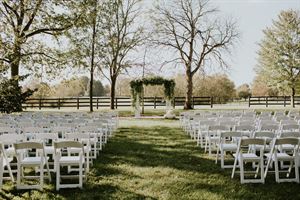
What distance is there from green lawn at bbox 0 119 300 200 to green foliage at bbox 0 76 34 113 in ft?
45.1

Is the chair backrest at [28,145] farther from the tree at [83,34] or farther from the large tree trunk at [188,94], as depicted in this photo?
the large tree trunk at [188,94]

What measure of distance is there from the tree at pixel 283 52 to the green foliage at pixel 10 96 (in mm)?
25902

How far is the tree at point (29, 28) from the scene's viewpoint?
2386cm

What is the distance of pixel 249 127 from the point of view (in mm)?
8562

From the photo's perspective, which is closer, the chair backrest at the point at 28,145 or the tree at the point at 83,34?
the chair backrest at the point at 28,145

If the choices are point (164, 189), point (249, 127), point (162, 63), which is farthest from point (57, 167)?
point (162, 63)

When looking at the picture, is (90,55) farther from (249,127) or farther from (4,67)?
(249,127)

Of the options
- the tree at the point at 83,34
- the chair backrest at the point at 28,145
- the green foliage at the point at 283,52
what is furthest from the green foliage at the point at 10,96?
the green foliage at the point at 283,52

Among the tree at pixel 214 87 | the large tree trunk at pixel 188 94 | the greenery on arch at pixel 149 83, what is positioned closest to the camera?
the greenery on arch at pixel 149 83

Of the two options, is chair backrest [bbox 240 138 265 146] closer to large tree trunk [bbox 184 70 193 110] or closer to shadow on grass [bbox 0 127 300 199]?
shadow on grass [bbox 0 127 300 199]

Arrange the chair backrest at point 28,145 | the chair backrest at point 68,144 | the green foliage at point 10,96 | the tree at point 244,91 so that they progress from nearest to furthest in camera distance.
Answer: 1. the chair backrest at point 28,145
2. the chair backrest at point 68,144
3. the green foliage at point 10,96
4. the tree at point 244,91

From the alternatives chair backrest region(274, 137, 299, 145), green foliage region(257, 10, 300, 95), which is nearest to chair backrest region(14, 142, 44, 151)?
chair backrest region(274, 137, 299, 145)

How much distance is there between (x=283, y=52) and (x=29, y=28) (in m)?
25.4

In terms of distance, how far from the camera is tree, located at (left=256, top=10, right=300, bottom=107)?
37.1 metres
